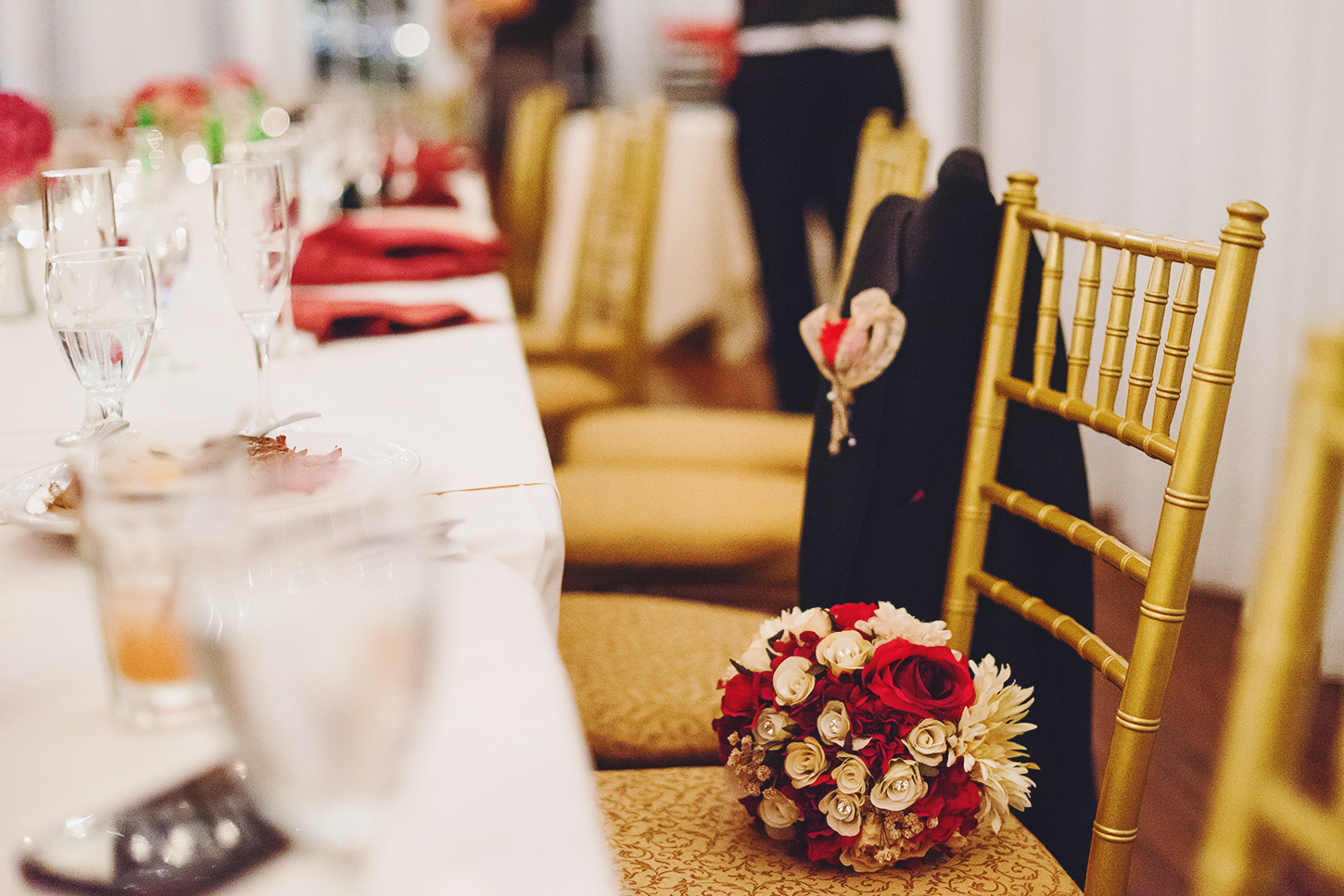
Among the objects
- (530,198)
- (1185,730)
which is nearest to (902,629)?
(1185,730)

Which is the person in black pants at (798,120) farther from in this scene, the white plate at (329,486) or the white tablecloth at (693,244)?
the white plate at (329,486)

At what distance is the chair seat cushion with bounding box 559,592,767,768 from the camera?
1.12 meters

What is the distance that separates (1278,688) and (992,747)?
417 millimetres

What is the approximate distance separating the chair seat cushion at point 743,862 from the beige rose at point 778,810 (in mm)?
33

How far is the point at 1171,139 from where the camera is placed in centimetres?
240

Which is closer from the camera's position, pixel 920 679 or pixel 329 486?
pixel 329 486

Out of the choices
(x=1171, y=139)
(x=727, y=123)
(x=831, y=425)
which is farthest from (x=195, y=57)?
(x=831, y=425)

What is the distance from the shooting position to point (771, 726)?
884mm

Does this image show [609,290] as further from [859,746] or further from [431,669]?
[431,669]

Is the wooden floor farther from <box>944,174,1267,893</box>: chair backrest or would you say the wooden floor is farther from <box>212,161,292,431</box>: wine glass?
<box>212,161,292,431</box>: wine glass

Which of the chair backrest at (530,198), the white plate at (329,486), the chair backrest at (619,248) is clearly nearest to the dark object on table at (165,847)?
the white plate at (329,486)

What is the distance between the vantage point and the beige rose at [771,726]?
2.88 ft

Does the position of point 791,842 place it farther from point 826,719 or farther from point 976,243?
point 976,243

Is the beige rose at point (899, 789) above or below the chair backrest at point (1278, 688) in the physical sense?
below
